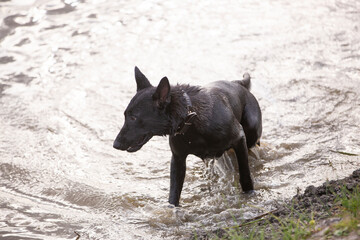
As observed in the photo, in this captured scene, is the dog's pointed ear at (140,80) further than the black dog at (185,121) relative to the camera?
Yes

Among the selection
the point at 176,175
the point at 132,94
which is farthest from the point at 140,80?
the point at 132,94

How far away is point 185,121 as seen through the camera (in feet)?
18.7

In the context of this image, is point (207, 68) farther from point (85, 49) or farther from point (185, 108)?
point (185, 108)

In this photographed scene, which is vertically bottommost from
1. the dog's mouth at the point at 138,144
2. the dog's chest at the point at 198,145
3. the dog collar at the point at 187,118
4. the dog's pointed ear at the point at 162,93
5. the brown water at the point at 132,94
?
the brown water at the point at 132,94

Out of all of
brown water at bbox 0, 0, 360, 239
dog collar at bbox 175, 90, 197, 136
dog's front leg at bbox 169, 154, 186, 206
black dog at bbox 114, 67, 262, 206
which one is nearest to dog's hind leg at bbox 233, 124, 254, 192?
black dog at bbox 114, 67, 262, 206

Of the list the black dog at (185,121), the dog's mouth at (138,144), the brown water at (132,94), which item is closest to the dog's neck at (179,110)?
the black dog at (185,121)

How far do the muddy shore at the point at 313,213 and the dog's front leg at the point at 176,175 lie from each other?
2.47ft

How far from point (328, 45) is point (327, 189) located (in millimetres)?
6507

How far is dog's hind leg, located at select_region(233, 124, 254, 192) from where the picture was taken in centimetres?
656

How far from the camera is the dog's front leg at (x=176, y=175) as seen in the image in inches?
252

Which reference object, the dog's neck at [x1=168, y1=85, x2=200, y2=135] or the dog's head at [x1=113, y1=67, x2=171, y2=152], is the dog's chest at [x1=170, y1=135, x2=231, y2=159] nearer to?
the dog's neck at [x1=168, y1=85, x2=200, y2=135]

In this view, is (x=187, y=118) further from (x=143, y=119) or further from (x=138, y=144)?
(x=138, y=144)

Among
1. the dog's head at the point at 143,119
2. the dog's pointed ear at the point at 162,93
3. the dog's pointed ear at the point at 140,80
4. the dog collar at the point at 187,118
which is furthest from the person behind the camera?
the dog's pointed ear at the point at 140,80

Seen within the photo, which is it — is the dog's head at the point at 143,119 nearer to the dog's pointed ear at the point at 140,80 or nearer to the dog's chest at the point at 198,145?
the dog's pointed ear at the point at 140,80
